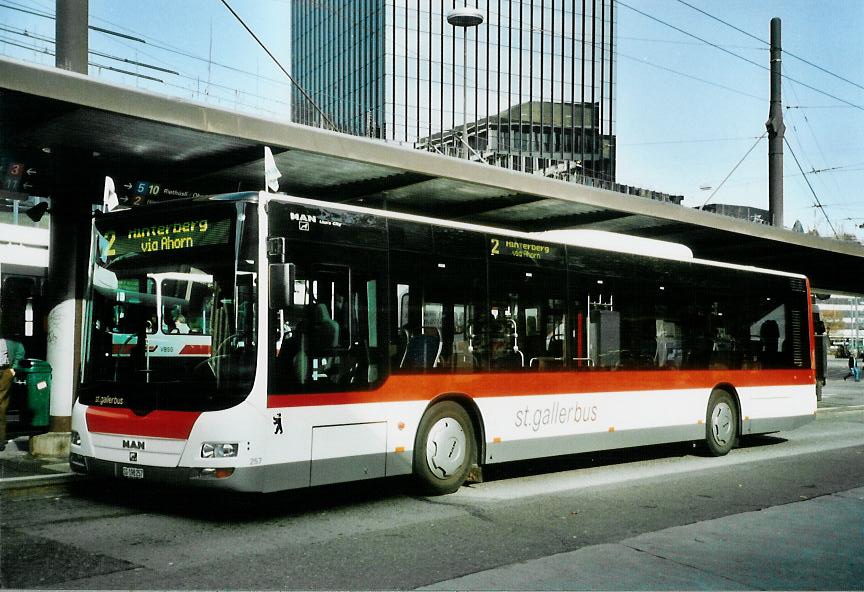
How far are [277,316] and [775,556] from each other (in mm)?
4455

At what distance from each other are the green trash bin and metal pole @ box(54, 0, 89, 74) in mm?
4423

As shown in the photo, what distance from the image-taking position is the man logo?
26.7ft

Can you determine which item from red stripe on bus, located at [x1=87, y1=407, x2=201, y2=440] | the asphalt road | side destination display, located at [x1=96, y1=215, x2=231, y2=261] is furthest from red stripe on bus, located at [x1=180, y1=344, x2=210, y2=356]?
the asphalt road

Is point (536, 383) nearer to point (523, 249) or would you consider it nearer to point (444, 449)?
point (523, 249)

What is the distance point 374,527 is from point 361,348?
1.77 m

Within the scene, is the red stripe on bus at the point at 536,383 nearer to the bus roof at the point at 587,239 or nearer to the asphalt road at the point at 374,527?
the asphalt road at the point at 374,527

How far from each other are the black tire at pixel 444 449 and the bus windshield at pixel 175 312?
7.88 ft

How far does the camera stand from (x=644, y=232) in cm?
1991

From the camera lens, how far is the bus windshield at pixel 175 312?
797 cm

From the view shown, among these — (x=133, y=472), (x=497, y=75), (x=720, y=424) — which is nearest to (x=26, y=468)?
(x=133, y=472)

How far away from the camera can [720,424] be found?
14352mm

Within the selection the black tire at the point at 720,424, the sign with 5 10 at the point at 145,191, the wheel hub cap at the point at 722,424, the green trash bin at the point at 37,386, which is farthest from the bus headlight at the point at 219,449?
the wheel hub cap at the point at 722,424

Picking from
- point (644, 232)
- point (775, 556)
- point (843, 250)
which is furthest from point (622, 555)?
point (843, 250)

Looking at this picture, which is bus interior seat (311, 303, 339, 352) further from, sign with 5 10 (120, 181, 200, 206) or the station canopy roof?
sign with 5 10 (120, 181, 200, 206)
